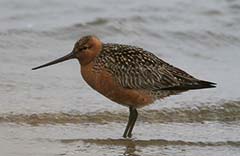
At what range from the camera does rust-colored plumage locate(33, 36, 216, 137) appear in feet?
26.6

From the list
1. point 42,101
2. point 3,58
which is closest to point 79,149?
point 42,101

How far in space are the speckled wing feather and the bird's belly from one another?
0.20ft

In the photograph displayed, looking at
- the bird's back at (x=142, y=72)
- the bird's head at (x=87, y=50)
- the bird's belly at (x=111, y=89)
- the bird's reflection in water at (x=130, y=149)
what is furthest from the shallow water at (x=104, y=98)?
the bird's head at (x=87, y=50)

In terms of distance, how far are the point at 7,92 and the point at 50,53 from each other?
1.88 m

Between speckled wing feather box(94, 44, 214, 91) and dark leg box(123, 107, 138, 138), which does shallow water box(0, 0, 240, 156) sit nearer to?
dark leg box(123, 107, 138, 138)

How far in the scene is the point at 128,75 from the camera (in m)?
8.19

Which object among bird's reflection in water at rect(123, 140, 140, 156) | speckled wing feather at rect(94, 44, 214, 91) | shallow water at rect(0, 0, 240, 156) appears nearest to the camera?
bird's reflection in water at rect(123, 140, 140, 156)

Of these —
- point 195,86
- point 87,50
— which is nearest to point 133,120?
point 195,86

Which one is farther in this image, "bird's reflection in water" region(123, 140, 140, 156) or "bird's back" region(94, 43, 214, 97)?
"bird's back" region(94, 43, 214, 97)

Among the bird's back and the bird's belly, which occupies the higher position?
the bird's back

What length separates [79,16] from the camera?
529 inches

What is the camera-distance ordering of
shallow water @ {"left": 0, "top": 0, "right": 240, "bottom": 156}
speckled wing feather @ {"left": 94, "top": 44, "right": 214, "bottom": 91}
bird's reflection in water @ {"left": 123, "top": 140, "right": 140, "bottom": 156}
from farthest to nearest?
1. speckled wing feather @ {"left": 94, "top": 44, "right": 214, "bottom": 91}
2. shallow water @ {"left": 0, "top": 0, "right": 240, "bottom": 156}
3. bird's reflection in water @ {"left": 123, "top": 140, "right": 140, "bottom": 156}

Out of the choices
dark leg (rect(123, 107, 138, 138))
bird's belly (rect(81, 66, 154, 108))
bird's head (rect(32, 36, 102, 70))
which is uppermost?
bird's head (rect(32, 36, 102, 70))

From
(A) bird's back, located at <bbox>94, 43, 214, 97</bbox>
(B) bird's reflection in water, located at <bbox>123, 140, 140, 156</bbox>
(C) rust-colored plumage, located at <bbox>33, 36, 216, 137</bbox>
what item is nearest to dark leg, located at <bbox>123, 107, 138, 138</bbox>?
(C) rust-colored plumage, located at <bbox>33, 36, 216, 137</bbox>
